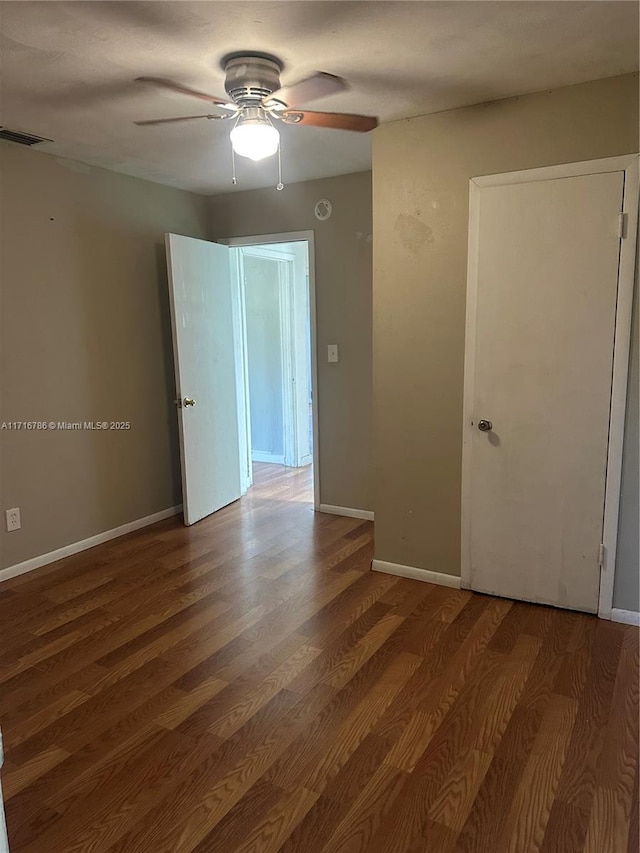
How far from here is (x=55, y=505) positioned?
11.7 ft

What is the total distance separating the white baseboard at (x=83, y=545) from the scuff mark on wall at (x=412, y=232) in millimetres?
2622

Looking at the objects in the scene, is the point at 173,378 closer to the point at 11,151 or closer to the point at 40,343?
the point at 40,343

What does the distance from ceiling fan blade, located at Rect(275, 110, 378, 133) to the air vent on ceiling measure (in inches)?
59.2

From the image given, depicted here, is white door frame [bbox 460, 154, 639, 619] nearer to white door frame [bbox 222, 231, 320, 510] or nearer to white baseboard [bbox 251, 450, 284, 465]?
white door frame [bbox 222, 231, 320, 510]

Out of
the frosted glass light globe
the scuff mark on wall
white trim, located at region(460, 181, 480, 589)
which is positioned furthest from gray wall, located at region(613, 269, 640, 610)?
the frosted glass light globe

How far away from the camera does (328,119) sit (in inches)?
91.7

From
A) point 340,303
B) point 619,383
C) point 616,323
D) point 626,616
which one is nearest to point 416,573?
point 626,616

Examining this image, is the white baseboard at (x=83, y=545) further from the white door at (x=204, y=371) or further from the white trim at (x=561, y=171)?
the white trim at (x=561, y=171)

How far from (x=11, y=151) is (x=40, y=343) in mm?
1033

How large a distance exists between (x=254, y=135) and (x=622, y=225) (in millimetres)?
1560

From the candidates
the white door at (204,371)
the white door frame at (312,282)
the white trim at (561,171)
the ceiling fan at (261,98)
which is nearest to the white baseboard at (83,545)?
the white door at (204,371)

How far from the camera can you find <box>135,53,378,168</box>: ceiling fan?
7.04 ft

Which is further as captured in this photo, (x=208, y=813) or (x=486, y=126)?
(x=486, y=126)

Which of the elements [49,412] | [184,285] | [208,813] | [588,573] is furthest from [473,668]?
[184,285]
